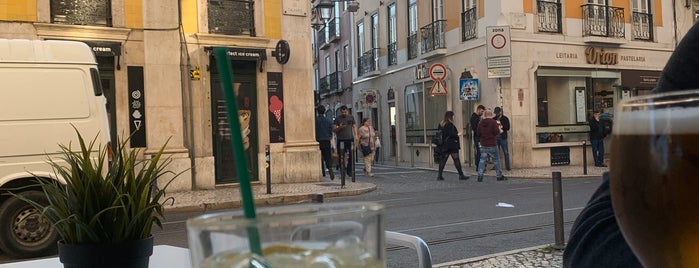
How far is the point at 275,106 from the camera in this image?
1330cm

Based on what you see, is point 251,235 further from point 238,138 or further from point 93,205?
point 93,205

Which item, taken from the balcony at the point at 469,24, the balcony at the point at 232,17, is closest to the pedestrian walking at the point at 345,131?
the balcony at the point at 232,17

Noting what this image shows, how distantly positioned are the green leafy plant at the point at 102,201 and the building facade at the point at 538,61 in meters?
14.5

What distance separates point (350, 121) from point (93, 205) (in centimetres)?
1298

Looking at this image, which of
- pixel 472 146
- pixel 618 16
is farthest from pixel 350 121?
pixel 618 16

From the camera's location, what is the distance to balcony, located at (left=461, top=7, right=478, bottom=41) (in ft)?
59.9

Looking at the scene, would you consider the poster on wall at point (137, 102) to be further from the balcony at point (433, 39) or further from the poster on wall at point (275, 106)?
the balcony at point (433, 39)

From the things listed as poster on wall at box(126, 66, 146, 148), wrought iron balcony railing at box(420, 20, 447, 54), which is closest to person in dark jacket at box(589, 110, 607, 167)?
wrought iron balcony railing at box(420, 20, 447, 54)

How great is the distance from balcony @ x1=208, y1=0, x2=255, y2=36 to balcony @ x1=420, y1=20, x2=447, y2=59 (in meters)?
8.26

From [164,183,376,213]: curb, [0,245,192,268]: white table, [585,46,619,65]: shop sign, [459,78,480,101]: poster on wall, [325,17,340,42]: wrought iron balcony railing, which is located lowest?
[164,183,376,213]: curb

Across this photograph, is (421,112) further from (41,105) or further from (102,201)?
(102,201)

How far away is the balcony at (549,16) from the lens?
17547mm

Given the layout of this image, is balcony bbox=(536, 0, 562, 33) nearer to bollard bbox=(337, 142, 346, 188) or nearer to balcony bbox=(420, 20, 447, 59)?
balcony bbox=(420, 20, 447, 59)

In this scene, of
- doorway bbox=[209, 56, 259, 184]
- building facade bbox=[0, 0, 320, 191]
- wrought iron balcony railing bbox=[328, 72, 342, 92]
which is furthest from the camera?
wrought iron balcony railing bbox=[328, 72, 342, 92]
